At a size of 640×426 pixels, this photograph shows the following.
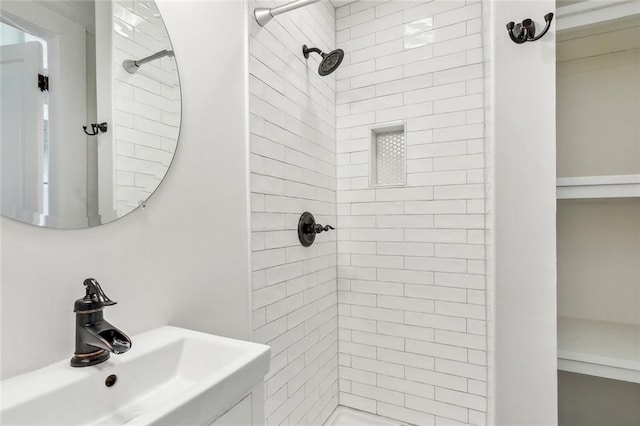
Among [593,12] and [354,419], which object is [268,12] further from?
[354,419]

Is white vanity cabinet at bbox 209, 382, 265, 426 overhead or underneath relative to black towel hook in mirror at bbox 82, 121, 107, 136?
underneath

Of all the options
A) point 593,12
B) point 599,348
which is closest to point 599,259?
point 599,348

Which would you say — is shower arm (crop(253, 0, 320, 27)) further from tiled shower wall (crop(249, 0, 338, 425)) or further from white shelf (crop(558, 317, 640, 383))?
white shelf (crop(558, 317, 640, 383))

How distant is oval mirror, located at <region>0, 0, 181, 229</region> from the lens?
695mm

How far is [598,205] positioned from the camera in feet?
3.05

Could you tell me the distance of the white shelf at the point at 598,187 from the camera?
2.88 ft

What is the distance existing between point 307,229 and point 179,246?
84 centimetres

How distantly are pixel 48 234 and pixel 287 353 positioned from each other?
1.22m

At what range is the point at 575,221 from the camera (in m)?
0.96

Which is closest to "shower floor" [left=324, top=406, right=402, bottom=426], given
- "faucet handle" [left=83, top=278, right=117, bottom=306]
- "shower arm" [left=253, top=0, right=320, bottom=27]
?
"faucet handle" [left=83, top=278, right=117, bottom=306]

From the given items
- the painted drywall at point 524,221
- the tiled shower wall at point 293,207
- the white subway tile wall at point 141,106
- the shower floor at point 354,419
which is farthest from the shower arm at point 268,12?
the shower floor at point 354,419

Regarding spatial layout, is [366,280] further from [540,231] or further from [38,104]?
[38,104]

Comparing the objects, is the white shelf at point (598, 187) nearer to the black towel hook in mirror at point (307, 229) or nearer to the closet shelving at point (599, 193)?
the closet shelving at point (599, 193)

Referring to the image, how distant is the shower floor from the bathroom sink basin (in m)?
1.52
